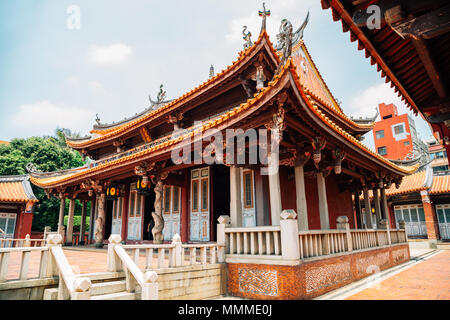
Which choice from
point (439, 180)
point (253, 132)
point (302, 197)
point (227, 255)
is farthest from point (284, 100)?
point (439, 180)

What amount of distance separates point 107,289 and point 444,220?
23.2 m

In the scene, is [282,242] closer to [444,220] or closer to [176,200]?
[176,200]

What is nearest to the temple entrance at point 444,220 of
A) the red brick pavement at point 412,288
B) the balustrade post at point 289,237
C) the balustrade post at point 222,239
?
the red brick pavement at point 412,288

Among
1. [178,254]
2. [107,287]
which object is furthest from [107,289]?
[178,254]

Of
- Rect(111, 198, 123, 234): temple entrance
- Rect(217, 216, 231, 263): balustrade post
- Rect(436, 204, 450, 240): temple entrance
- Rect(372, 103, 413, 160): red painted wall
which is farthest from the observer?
Rect(372, 103, 413, 160): red painted wall

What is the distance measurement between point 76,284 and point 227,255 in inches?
139

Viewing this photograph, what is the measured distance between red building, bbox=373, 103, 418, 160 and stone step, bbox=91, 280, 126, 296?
41.4 metres

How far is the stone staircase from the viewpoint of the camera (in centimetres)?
491

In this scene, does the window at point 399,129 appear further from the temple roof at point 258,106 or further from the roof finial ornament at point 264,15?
the roof finial ornament at point 264,15

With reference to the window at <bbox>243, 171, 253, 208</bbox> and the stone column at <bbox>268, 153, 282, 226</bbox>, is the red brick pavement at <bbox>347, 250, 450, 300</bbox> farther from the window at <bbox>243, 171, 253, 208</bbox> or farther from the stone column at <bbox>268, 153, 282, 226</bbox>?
the window at <bbox>243, 171, 253, 208</bbox>

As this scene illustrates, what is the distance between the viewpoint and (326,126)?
7031mm

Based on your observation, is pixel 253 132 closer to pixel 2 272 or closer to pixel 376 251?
pixel 2 272

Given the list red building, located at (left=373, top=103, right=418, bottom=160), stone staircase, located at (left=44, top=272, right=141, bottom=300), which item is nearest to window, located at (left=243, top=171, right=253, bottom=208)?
stone staircase, located at (left=44, top=272, right=141, bottom=300)

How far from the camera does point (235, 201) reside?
7.55 metres
